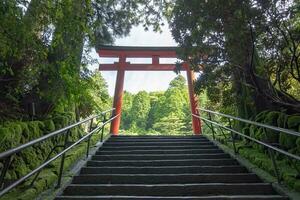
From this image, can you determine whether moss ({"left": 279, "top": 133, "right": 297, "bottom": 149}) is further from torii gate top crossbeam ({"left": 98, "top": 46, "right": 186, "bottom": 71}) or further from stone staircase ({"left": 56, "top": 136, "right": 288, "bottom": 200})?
torii gate top crossbeam ({"left": 98, "top": 46, "right": 186, "bottom": 71})

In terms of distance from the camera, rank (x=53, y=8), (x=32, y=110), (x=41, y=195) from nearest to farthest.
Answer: (x=41, y=195) < (x=53, y=8) < (x=32, y=110)

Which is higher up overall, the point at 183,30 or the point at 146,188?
the point at 183,30

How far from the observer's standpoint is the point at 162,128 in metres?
24.4

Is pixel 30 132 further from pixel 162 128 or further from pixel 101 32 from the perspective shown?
pixel 162 128

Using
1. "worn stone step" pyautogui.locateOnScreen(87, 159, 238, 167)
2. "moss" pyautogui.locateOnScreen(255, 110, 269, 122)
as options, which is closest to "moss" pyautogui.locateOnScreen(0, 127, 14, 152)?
"worn stone step" pyautogui.locateOnScreen(87, 159, 238, 167)

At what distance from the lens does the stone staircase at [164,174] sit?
3.70 metres

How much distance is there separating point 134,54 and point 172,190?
965 centimetres

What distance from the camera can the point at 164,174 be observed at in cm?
432

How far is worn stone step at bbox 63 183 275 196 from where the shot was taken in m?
3.70

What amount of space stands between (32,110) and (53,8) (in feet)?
8.47

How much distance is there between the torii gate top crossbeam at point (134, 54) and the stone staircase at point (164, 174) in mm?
6037

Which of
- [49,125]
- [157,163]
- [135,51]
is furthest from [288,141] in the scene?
[135,51]

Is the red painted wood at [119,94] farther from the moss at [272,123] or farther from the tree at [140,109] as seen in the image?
the tree at [140,109]

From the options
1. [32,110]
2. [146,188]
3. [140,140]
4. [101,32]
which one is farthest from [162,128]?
[146,188]
